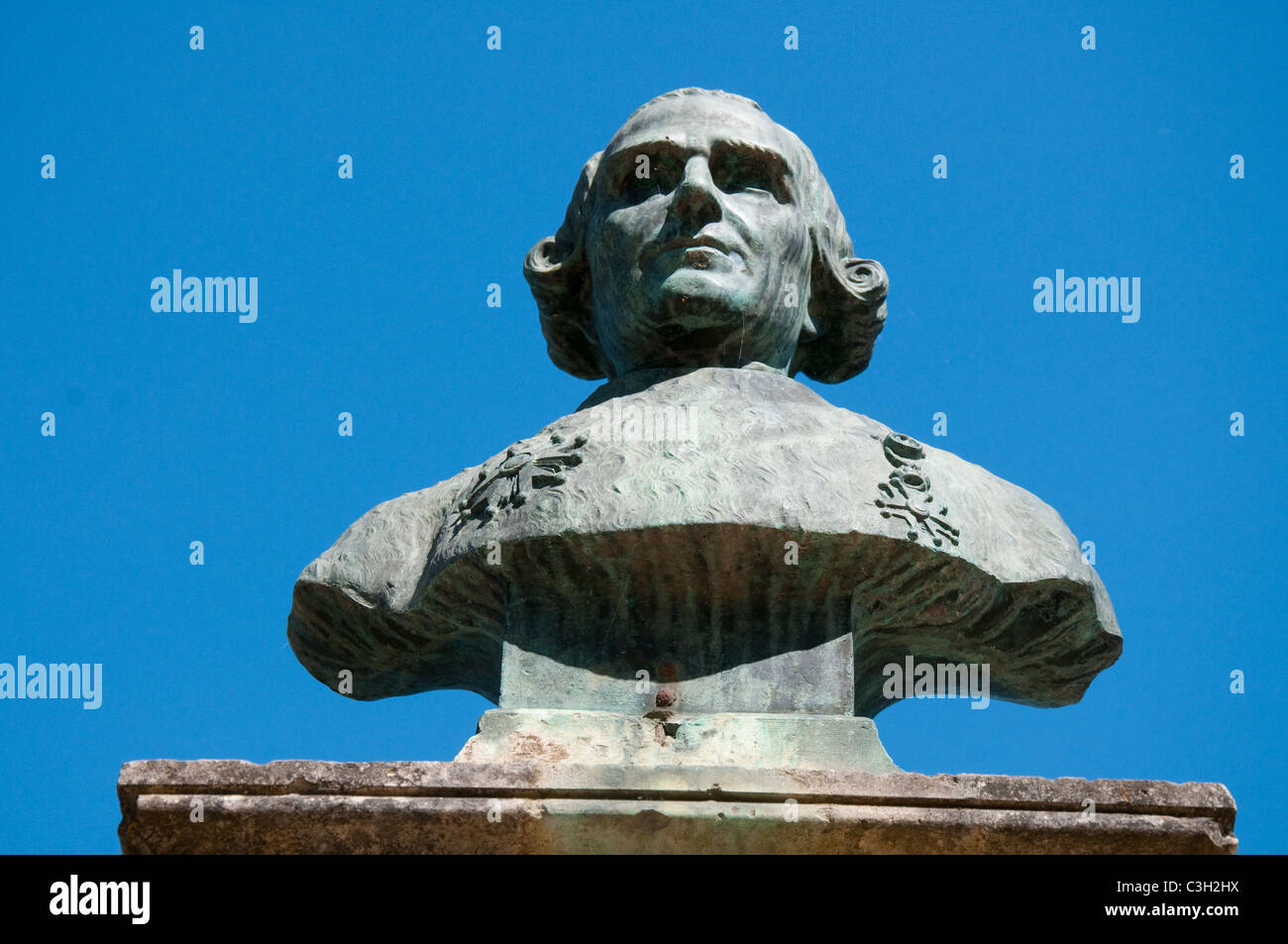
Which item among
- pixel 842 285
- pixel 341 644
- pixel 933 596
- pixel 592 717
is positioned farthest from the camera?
pixel 842 285

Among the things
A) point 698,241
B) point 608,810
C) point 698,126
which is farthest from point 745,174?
point 608,810

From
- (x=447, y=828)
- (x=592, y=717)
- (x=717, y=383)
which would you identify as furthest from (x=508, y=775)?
(x=717, y=383)

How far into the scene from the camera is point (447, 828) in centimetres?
700

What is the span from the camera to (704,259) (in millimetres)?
9078

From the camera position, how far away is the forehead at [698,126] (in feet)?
30.8

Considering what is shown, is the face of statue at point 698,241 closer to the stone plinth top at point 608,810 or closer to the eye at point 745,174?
the eye at point 745,174

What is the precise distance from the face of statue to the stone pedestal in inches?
97.6

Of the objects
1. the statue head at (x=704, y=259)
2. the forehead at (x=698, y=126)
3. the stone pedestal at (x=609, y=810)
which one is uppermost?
the forehead at (x=698, y=126)

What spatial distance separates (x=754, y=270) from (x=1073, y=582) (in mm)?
1756

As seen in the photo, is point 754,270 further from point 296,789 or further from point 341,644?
point 296,789

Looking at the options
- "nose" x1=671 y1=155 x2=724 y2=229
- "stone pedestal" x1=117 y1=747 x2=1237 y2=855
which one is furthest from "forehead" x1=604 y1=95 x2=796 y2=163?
"stone pedestal" x1=117 y1=747 x2=1237 y2=855

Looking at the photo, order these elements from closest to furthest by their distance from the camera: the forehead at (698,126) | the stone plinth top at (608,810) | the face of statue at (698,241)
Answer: the stone plinth top at (608,810) → the face of statue at (698,241) → the forehead at (698,126)

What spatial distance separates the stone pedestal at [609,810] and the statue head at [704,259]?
2.51 metres

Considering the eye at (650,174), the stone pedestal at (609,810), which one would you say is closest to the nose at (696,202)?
the eye at (650,174)
